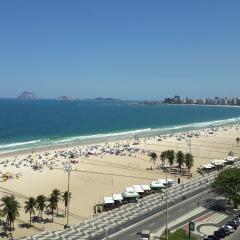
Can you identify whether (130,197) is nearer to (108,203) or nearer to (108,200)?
(108,200)

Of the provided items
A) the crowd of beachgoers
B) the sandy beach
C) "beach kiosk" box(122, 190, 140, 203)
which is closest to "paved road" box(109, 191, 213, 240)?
"beach kiosk" box(122, 190, 140, 203)

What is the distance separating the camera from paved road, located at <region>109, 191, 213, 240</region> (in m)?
35.7

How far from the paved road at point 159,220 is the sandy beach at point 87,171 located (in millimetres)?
7414

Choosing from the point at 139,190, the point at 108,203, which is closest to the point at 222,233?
the point at 108,203

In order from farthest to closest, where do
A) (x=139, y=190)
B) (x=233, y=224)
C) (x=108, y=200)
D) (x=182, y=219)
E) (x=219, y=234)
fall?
(x=139, y=190) → (x=108, y=200) → (x=182, y=219) → (x=233, y=224) → (x=219, y=234)

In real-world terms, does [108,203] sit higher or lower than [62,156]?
lower

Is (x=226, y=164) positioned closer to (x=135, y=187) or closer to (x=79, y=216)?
(x=135, y=187)

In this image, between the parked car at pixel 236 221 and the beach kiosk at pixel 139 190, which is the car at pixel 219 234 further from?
the beach kiosk at pixel 139 190

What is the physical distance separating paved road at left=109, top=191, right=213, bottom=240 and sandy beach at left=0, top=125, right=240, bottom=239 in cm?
741

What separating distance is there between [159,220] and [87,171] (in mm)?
29896

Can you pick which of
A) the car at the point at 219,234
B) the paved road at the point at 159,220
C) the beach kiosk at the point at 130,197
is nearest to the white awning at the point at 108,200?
the beach kiosk at the point at 130,197

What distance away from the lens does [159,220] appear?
3950cm

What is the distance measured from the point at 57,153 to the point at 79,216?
140 ft

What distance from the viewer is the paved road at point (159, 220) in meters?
35.7
